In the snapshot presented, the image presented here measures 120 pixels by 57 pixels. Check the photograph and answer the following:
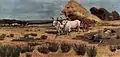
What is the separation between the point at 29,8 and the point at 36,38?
4.97 metres

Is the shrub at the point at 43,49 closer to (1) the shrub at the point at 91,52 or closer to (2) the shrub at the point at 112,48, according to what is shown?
(1) the shrub at the point at 91,52

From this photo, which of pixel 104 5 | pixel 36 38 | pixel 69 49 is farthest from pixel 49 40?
pixel 104 5

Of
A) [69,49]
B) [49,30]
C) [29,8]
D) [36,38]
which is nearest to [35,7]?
[29,8]

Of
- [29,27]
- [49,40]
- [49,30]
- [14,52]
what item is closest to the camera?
[14,52]

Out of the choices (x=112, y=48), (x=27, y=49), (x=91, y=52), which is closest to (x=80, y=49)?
(x=91, y=52)

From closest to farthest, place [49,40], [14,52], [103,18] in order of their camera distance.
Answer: [14,52]
[49,40]
[103,18]

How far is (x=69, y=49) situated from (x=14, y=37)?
4.09 metres

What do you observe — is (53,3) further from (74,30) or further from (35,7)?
(74,30)

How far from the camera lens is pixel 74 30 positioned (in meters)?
27.7

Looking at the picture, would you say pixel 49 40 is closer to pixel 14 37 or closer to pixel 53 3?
pixel 14 37

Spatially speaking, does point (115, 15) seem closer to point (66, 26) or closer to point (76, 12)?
point (76, 12)

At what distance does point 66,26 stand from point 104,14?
15.7 ft

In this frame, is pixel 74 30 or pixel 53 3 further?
pixel 53 3

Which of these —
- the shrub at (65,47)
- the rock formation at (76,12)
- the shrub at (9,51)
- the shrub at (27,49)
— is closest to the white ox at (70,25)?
the rock formation at (76,12)
